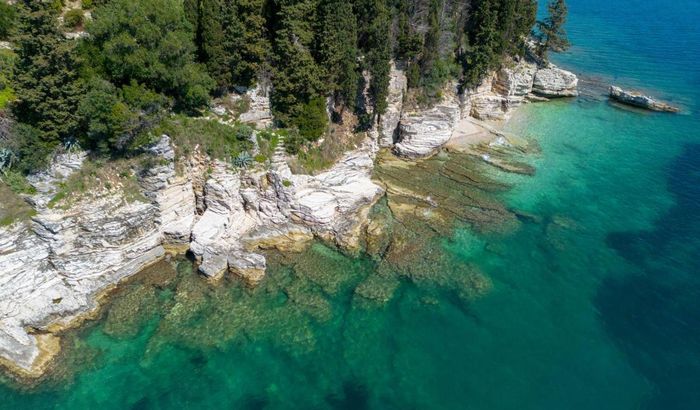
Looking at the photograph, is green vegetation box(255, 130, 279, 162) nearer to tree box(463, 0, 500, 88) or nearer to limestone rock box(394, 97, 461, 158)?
limestone rock box(394, 97, 461, 158)

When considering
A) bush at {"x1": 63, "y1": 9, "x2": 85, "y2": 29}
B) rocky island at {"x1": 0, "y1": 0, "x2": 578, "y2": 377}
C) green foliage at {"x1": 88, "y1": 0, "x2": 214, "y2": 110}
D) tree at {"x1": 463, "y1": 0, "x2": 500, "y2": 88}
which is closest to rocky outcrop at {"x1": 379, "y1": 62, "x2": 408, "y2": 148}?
rocky island at {"x1": 0, "y1": 0, "x2": 578, "y2": 377}

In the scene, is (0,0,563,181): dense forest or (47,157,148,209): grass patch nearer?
(0,0,563,181): dense forest

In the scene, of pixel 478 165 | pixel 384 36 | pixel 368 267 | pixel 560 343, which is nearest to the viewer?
pixel 560 343

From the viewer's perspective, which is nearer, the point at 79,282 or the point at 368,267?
the point at 79,282

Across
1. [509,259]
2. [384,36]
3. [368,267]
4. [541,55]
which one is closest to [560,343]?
[509,259]

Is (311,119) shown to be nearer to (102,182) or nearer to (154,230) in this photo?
(154,230)

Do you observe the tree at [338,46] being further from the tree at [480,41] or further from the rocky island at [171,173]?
the tree at [480,41]

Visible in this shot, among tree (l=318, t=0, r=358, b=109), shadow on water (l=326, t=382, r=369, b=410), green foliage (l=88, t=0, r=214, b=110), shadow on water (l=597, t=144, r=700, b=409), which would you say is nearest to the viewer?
shadow on water (l=326, t=382, r=369, b=410)

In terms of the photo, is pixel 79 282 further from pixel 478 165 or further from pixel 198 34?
pixel 478 165
